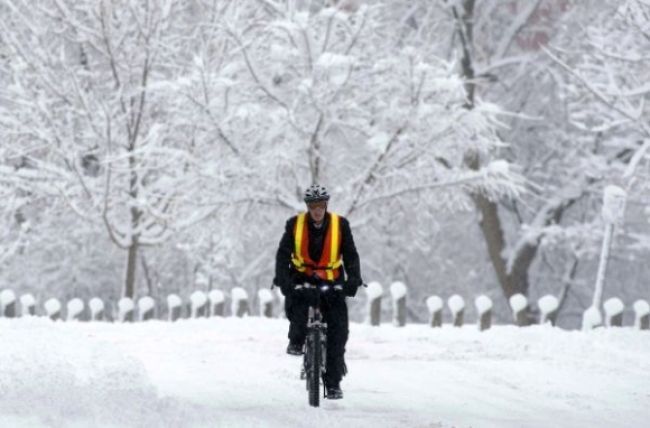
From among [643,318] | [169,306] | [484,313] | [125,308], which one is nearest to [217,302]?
[169,306]

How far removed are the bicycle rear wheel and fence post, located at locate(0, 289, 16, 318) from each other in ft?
40.6

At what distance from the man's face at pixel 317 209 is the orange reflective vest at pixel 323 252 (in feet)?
0.45

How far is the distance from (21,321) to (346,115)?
739 centimetres

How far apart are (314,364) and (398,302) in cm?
965

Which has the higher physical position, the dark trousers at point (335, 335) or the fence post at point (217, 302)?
the fence post at point (217, 302)

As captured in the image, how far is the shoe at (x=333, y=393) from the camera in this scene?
8.80 meters

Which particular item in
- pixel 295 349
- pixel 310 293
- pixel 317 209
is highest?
pixel 317 209

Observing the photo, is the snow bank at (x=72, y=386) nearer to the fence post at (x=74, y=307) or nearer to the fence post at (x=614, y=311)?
the fence post at (x=74, y=307)

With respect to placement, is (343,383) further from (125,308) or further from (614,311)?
(125,308)

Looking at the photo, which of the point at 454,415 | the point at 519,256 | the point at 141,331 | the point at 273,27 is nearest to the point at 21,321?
the point at 141,331

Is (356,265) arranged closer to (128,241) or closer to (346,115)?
(346,115)

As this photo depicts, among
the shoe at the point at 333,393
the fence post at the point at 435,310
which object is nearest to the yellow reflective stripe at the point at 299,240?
the shoe at the point at 333,393

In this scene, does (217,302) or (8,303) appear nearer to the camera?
(217,302)

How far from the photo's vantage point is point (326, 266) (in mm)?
8727
